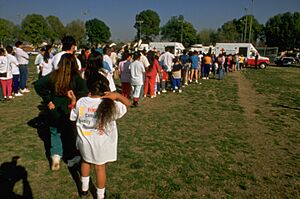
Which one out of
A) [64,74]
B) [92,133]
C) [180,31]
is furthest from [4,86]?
[180,31]

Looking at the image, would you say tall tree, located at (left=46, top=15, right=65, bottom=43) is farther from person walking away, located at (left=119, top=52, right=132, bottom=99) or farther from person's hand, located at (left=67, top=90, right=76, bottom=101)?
person's hand, located at (left=67, top=90, right=76, bottom=101)

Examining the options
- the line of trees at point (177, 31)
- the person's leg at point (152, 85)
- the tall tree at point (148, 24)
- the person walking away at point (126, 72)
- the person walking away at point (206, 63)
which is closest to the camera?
the person walking away at point (126, 72)

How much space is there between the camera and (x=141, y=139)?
5.91 metres

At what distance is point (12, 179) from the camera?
402 centimetres

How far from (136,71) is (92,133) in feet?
18.0

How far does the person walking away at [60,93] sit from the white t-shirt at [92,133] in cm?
87

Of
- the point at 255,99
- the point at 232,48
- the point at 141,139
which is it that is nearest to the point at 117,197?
the point at 141,139

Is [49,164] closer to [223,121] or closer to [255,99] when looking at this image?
[223,121]

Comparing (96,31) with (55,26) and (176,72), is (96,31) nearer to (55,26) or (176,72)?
(55,26)

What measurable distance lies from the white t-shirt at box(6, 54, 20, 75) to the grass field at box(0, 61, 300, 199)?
115 cm

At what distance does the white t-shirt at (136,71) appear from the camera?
27.6 feet

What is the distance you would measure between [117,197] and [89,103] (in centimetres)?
142

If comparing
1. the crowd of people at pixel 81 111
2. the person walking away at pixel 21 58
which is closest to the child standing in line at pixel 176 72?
the person walking away at pixel 21 58

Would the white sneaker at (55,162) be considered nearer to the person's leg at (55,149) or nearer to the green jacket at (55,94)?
the person's leg at (55,149)
